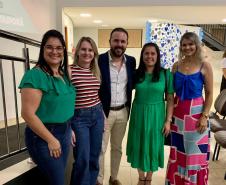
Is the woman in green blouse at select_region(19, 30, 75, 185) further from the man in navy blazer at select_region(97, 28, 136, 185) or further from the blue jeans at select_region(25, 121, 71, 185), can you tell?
the man in navy blazer at select_region(97, 28, 136, 185)

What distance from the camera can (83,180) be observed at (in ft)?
5.73

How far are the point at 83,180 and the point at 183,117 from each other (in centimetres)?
95

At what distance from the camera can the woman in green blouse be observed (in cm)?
117

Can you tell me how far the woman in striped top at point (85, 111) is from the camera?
5.33 ft

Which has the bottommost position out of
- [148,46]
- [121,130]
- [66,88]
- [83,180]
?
[83,180]

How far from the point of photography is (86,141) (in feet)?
5.46

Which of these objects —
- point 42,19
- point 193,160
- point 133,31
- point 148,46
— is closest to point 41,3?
point 42,19

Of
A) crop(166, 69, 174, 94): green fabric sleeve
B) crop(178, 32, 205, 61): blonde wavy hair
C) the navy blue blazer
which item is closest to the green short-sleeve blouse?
the navy blue blazer

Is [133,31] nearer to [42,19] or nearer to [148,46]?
[42,19]

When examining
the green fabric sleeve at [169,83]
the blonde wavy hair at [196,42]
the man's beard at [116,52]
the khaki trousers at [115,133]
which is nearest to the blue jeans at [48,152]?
the khaki trousers at [115,133]

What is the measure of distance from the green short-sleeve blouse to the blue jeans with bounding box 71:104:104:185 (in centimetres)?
33

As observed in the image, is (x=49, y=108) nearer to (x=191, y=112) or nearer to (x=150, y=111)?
(x=150, y=111)

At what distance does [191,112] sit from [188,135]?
0.20 m

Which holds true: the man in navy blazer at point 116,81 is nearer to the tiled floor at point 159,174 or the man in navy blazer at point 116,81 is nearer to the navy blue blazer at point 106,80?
the navy blue blazer at point 106,80
